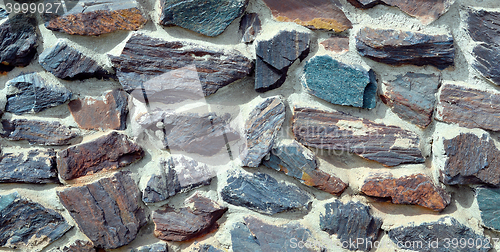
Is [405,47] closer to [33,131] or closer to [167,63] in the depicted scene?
[167,63]

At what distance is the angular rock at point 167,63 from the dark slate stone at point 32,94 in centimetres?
16

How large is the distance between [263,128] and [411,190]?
0.39 m

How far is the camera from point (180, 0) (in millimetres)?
799

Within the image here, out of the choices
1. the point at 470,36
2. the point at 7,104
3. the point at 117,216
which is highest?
the point at 470,36

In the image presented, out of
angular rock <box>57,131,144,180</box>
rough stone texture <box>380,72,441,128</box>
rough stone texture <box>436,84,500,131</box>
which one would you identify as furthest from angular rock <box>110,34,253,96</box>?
rough stone texture <box>436,84,500,131</box>

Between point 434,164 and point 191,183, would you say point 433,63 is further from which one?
point 191,183

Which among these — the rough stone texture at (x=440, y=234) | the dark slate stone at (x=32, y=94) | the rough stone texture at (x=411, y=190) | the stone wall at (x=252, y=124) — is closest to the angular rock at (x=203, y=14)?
the stone wall at (x=252, y=124)

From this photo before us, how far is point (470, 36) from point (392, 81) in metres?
0.21

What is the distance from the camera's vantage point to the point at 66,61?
813 millimetres

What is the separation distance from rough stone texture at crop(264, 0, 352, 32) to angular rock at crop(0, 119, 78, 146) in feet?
1.98

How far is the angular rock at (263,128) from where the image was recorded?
0.83 metres

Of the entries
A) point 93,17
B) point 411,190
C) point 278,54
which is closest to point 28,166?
point 93,17

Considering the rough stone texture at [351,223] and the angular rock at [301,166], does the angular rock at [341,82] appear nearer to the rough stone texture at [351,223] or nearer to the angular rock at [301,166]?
the angular rock at [301,166]

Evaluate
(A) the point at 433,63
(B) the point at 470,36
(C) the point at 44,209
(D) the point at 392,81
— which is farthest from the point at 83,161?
(B) the point at 470,36
